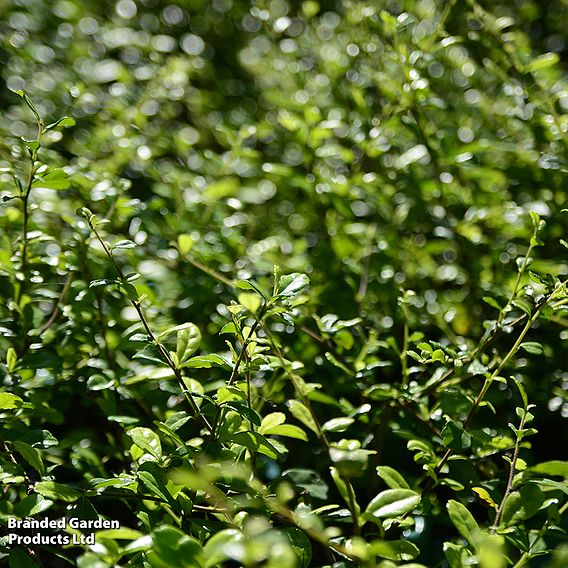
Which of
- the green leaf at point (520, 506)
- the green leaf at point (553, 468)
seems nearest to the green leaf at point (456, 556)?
the green leaf at point (520, 506)

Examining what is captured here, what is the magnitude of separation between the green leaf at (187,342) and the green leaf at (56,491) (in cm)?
25

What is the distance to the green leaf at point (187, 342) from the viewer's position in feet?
3.21

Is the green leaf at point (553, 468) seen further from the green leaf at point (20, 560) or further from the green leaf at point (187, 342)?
the green leaf at point (20, 560)

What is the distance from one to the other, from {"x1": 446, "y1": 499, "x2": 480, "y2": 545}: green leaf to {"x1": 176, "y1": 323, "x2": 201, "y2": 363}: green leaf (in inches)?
17.6

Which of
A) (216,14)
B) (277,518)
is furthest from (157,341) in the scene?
(216,14)

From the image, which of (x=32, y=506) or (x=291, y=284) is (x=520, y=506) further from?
(x=32, y=506)

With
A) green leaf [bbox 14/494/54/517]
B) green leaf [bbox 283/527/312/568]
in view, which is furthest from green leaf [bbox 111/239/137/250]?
green leaf [bbox 283/527/312/568]

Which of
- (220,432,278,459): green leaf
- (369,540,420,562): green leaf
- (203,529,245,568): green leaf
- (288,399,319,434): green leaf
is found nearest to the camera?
(203,529,245,568): green leaf

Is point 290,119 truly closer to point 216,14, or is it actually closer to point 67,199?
point 67,199

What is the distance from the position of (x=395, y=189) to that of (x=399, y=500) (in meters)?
0.89

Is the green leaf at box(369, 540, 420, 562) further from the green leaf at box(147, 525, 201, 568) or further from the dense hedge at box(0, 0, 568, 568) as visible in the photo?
the green leaf at box(147, 525, 201, 568)

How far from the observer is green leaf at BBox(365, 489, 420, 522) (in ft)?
2.84

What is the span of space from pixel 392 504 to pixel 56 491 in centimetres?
49

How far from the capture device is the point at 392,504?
2.88 feet
